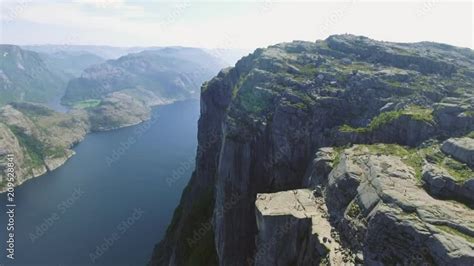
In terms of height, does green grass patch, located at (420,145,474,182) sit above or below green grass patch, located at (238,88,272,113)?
above

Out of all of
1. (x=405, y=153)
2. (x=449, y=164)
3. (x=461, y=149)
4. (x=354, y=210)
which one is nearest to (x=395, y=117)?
(x=405, y=153)

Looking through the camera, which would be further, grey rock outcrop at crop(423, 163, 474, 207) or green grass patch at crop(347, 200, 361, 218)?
green grass patch at crop(347, 200, 361, 218)

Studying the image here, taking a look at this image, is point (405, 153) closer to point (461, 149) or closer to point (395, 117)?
point (461, 149)

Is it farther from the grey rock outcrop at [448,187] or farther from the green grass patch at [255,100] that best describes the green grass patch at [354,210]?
the green grass patch at [255,100]

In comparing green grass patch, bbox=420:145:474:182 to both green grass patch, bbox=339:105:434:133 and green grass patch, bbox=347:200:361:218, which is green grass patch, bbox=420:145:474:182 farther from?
green grass patch, bbox=339:105:434:133

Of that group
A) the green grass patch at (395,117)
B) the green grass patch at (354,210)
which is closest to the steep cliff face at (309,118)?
A: the green grass patch at (395,117)

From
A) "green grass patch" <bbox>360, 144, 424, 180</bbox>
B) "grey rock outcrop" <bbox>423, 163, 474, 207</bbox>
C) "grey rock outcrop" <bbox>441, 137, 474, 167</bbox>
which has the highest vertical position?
"grey rock outcrop" <bbox>441, 137, 474, 167</bbox>

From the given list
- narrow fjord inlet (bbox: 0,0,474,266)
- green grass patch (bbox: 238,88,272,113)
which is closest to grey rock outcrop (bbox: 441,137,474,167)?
narrow fjord inlet (bbox: 0,0,474,266)

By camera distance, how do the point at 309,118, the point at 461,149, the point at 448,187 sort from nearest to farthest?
the point at 448,187 → the point at 461,149 → the point at 309,118
